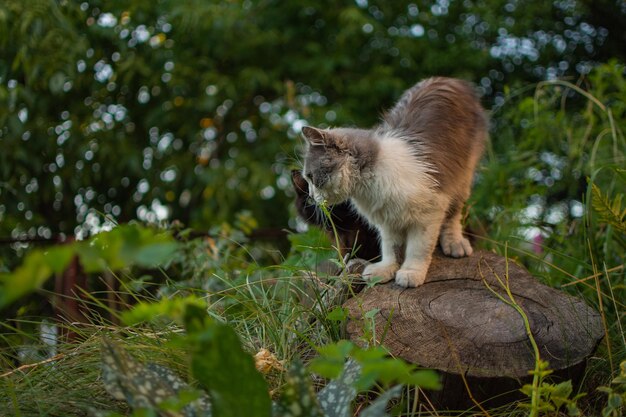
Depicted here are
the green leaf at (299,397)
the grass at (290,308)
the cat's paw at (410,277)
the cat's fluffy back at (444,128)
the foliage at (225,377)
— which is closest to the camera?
the foliage at (225,377)

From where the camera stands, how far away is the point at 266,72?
5.32 m

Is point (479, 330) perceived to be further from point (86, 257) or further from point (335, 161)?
point (86, 257)

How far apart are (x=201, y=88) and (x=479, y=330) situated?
3.60 metres

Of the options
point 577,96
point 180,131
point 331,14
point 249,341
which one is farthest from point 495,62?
point 249,341

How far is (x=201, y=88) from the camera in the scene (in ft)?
16.6

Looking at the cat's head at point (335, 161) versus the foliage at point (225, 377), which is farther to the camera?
the cat's head at point (335, 161)

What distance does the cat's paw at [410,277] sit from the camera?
242 centimetres

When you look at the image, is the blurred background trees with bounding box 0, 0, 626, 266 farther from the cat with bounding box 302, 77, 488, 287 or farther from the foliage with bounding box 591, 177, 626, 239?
the foliage with bounding box 591, 177, 626, 239

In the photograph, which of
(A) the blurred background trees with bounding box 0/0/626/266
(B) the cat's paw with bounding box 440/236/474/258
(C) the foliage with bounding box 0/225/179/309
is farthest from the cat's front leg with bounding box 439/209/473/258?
(C) the foliage with bounding box 0/225/179/309

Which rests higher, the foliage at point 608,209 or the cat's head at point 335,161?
the cat's head at point 335,161

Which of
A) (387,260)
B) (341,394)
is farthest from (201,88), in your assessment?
(341,394)

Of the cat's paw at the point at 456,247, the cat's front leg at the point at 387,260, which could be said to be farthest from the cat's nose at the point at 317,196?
the cat's paw at the point at 456,247

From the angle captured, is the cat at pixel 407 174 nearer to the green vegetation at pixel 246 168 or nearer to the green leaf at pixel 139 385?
the green vegetation at pixel 246 168

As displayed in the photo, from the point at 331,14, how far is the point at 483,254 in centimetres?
344
